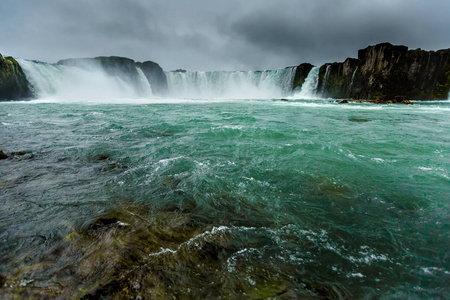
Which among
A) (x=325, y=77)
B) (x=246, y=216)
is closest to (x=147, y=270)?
(x=246, y=216)

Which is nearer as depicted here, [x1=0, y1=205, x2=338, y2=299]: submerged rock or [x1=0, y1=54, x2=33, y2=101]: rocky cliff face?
[x1=0, y1=205, x2=338, y2=299]: submerged rock

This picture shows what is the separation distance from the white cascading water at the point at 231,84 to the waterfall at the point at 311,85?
16.5 feet

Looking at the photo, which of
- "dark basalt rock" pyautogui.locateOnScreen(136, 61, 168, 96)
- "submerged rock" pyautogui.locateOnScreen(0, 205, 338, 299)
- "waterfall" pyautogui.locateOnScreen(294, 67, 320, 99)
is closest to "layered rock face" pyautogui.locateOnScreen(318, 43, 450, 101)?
"waterfall" pyautogui.locateOnScreen(294, 67, 320, 99)

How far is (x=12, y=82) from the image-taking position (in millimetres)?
45469

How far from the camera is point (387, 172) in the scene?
6820 mm

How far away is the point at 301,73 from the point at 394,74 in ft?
84.2

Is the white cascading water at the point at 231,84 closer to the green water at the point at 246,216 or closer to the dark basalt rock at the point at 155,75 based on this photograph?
the dark basalt rock at the point at 155,75

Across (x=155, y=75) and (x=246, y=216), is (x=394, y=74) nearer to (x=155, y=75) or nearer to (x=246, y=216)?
(x=246, y=216)

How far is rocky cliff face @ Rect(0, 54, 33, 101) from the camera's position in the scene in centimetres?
4403

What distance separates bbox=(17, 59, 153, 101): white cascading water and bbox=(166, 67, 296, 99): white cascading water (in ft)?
43.5

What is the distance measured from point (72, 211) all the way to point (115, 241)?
1.67 m

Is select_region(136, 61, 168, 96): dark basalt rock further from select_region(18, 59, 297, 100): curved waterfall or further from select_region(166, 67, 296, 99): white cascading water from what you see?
select_region(166, 67, 296, 99): white cascading water

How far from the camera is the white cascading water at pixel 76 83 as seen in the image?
→ 49719mm

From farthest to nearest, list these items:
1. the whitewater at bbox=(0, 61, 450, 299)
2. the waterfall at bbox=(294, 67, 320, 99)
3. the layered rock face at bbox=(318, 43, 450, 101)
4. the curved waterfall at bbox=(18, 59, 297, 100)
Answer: the curved waterfall at bbox=(18, 59, 297, 100) → the waterfall at bbox=(294, 67, 320, 99) → the layered rock face at bbox=(318, 43, 450, 101) → the whitewater at bbox=(0, 61, 450, 299)
